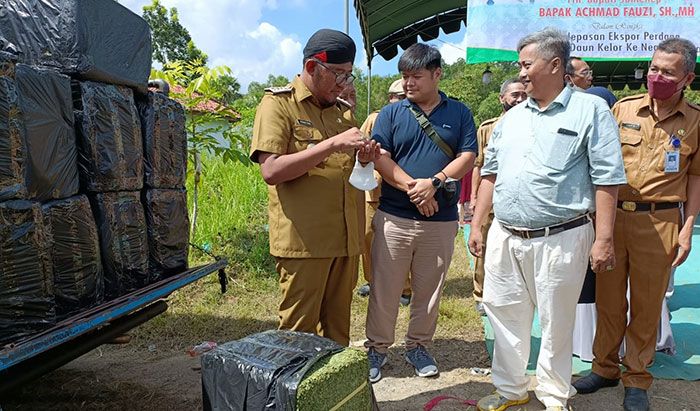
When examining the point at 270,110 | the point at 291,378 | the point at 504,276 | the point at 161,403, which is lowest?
the point at 161,403

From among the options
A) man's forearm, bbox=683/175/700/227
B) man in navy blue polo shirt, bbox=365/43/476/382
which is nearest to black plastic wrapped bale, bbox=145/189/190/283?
man in navy blue polo shirt, bbox=365/43/476/382

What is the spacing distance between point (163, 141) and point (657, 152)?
269 cm

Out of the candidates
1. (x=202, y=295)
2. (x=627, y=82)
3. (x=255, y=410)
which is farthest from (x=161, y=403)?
(x=627, y=82)

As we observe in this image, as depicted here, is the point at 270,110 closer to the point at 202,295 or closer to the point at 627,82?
the point at 202,295

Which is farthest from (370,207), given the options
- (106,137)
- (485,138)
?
(106,137)

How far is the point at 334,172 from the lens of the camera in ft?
8.77

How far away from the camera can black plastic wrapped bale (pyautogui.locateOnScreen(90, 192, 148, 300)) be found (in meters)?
2.35

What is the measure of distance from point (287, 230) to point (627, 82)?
1058cm

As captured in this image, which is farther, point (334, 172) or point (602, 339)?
point (602, 339)

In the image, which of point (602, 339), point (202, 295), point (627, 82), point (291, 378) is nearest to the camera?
point (291, 378)

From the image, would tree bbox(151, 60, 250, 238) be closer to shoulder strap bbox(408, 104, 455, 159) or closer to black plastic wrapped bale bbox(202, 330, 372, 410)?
shoulder strap bbox(408, 104, 455, 159)

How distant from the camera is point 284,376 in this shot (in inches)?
76.1

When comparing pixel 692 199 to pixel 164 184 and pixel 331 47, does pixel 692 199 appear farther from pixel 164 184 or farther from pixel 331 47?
pixel 164 184

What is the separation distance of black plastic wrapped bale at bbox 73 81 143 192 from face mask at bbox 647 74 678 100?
270cm
